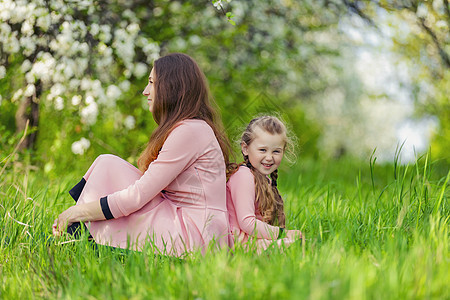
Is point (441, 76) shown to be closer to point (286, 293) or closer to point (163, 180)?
point (163, 180)

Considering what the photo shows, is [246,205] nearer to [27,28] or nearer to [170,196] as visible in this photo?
[170,196]

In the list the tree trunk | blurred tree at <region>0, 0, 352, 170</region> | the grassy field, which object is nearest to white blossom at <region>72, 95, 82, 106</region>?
blurred tree at <region>0, 0, 352, 170</region>

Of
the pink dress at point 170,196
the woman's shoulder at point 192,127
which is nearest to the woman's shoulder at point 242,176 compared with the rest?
the pink dress at point 170,196

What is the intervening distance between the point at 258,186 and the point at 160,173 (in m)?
0.51

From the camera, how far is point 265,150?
108 inches

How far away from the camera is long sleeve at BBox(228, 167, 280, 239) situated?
259 centimetres

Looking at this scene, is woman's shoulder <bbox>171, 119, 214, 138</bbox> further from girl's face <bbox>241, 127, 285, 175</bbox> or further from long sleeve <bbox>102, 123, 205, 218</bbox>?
girl's face <bbox>241, 127, 285, 175</bbox>

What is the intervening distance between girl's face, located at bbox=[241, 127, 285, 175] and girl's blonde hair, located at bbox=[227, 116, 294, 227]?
0.02m

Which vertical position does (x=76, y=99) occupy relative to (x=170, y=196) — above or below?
above

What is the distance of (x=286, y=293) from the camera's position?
1.65m

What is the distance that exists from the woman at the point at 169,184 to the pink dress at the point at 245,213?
0.29 ft

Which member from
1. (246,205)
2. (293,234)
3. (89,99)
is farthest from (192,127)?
(89,99)

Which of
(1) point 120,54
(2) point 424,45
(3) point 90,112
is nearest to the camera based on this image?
(3) point 90,112

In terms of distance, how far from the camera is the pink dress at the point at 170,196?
8.07ft
